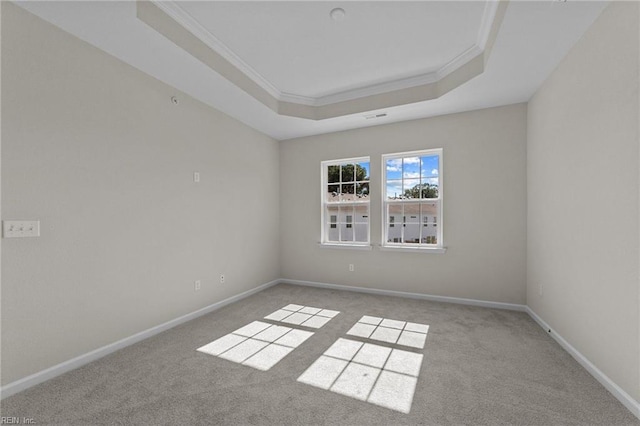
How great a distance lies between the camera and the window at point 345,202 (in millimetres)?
Result: 4656

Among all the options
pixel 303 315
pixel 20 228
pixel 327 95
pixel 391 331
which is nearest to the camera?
pixel 20 228

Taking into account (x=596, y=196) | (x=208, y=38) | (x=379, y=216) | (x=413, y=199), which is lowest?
(x=379, y=216)

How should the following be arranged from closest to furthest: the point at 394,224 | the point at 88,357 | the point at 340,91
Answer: the point at 88,357
the point at 340,91
the point at 394,224

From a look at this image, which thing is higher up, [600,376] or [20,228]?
[20,228]

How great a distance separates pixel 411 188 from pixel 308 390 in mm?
3219

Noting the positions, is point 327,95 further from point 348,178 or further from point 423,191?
point 423,191

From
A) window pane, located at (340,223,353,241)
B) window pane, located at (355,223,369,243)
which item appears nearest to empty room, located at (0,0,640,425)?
window pane, located at (355,223,369,243)

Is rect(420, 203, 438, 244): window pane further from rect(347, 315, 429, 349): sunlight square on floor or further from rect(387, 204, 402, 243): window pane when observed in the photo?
rect(347, 315, 429, 349): sunlight square on floor

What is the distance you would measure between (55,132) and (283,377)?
103 inches

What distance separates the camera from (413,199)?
14.0ft

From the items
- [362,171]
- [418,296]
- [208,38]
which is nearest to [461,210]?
[418,296]

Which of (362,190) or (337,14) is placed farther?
(362,190)

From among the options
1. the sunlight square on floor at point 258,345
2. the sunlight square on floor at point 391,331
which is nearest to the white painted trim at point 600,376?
the sunlight square on floor at point 391,331

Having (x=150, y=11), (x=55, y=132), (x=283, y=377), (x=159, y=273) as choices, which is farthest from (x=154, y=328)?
(x=150, y=11)
